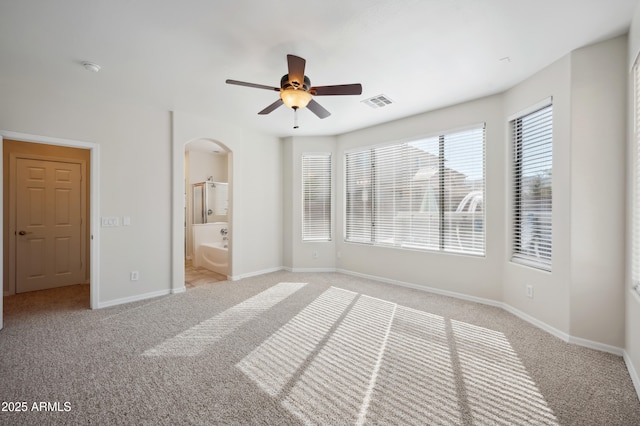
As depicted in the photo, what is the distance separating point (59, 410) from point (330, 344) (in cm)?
197

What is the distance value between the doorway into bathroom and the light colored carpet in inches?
111

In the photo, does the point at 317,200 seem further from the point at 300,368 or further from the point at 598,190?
the point at 598,190

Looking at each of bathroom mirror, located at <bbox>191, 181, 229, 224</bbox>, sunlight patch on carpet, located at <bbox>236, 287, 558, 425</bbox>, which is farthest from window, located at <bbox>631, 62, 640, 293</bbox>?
bathroom mirror, located at <bbox>191, 181, 229, 224</bbox>

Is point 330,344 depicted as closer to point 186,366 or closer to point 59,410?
point 186,366

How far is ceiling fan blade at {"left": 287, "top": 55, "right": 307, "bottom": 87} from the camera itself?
2.39 m

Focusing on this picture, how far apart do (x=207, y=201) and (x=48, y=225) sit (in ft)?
9.80

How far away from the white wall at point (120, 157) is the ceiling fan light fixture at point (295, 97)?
8.39 ft

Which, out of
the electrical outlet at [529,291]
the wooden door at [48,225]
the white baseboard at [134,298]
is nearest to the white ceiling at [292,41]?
the wooden door at [48,225]

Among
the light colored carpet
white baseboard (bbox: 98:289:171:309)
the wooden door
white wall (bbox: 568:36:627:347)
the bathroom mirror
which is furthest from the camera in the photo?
the bathroom mirror

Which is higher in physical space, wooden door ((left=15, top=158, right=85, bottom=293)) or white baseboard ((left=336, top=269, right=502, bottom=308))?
wooden door ((left=15, top=158, right=85, bottom=293))

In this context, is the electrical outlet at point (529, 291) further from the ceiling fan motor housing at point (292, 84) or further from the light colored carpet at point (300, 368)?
the ceiling fan motor housing at point (292, 84)

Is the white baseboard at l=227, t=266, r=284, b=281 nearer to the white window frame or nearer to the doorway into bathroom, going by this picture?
the white window frame

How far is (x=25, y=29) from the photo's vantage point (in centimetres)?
238

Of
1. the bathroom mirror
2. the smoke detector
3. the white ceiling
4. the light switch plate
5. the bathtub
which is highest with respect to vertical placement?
the white ceiling
